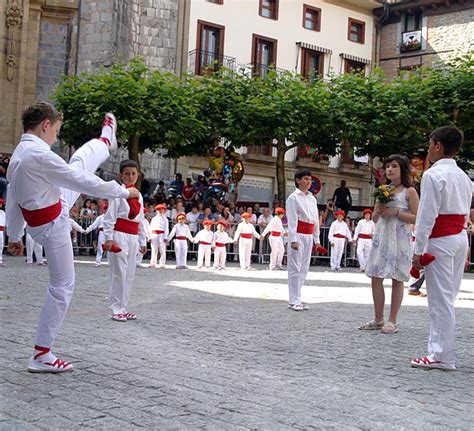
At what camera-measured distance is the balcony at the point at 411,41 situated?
4375 centimetres

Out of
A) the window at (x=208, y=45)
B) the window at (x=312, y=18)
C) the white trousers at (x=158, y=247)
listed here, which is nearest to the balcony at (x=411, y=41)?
the window at (x=312, y=18)

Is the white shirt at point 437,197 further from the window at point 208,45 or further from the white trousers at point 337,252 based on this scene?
the window at point 208,45

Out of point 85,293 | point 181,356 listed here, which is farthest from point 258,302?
point 181,356

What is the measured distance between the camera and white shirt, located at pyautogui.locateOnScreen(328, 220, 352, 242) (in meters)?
25.5

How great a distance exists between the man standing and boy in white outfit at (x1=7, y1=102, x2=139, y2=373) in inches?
215

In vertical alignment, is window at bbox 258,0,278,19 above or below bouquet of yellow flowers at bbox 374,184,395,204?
above

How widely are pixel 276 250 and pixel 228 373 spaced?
Answer: 696 inches

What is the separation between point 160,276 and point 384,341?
10368 mm

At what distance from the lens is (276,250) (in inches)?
947

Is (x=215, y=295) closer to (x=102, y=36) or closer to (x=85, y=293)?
(x=85, y=293)

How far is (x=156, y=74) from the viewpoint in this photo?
27.8m

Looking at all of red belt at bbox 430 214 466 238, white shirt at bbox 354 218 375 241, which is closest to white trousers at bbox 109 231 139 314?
red belt at bbox 430 214 466 238

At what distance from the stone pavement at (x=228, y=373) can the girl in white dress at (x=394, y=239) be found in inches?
19.6

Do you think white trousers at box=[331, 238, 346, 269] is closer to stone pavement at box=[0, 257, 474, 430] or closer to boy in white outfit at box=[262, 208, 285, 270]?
boy in white outfit at box=[262, 208, 285, 270]
